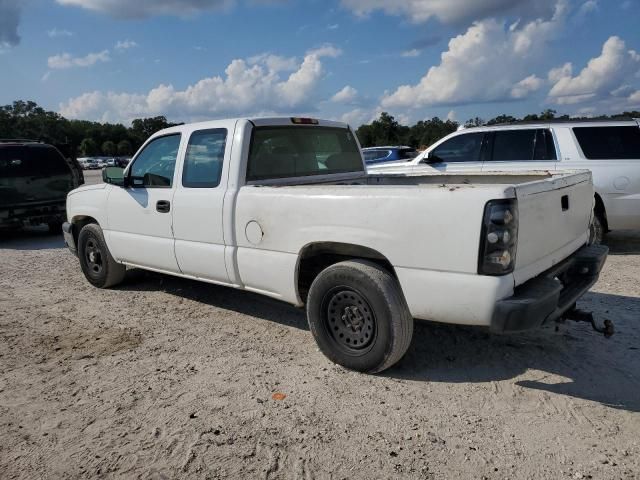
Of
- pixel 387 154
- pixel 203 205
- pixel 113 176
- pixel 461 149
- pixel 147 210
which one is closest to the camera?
pixel 203 205

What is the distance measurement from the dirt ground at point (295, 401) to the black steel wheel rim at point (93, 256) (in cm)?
105

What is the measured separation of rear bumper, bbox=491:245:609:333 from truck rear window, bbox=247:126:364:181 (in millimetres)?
2375

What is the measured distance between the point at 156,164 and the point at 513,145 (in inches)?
212

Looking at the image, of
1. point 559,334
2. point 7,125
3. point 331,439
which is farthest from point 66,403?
point 7,125

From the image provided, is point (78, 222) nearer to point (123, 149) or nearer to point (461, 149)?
point (461, 149)

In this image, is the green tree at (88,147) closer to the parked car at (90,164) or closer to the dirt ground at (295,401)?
the parked car at (90,164)

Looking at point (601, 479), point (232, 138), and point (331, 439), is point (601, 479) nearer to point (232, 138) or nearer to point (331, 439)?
point (331, 439)

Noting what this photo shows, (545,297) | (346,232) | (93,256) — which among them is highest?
(346,232)

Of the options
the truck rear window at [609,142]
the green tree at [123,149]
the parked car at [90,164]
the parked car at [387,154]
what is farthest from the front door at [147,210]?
the green tree at [123,149]

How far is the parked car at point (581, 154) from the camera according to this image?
7258 millimetres

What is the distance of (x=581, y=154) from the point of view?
24.7 feet

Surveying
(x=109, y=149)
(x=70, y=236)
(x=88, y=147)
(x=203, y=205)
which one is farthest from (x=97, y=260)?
(x=109, y=149)

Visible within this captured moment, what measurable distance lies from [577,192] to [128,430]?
139 inches

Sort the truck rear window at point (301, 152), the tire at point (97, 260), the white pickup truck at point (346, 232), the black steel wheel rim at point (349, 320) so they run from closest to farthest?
the white pickup truck at point (346, 232), the black steel wheel rim at point (349, 320), the truck rear window at point (301, 152), the tire at point (97, 260)
